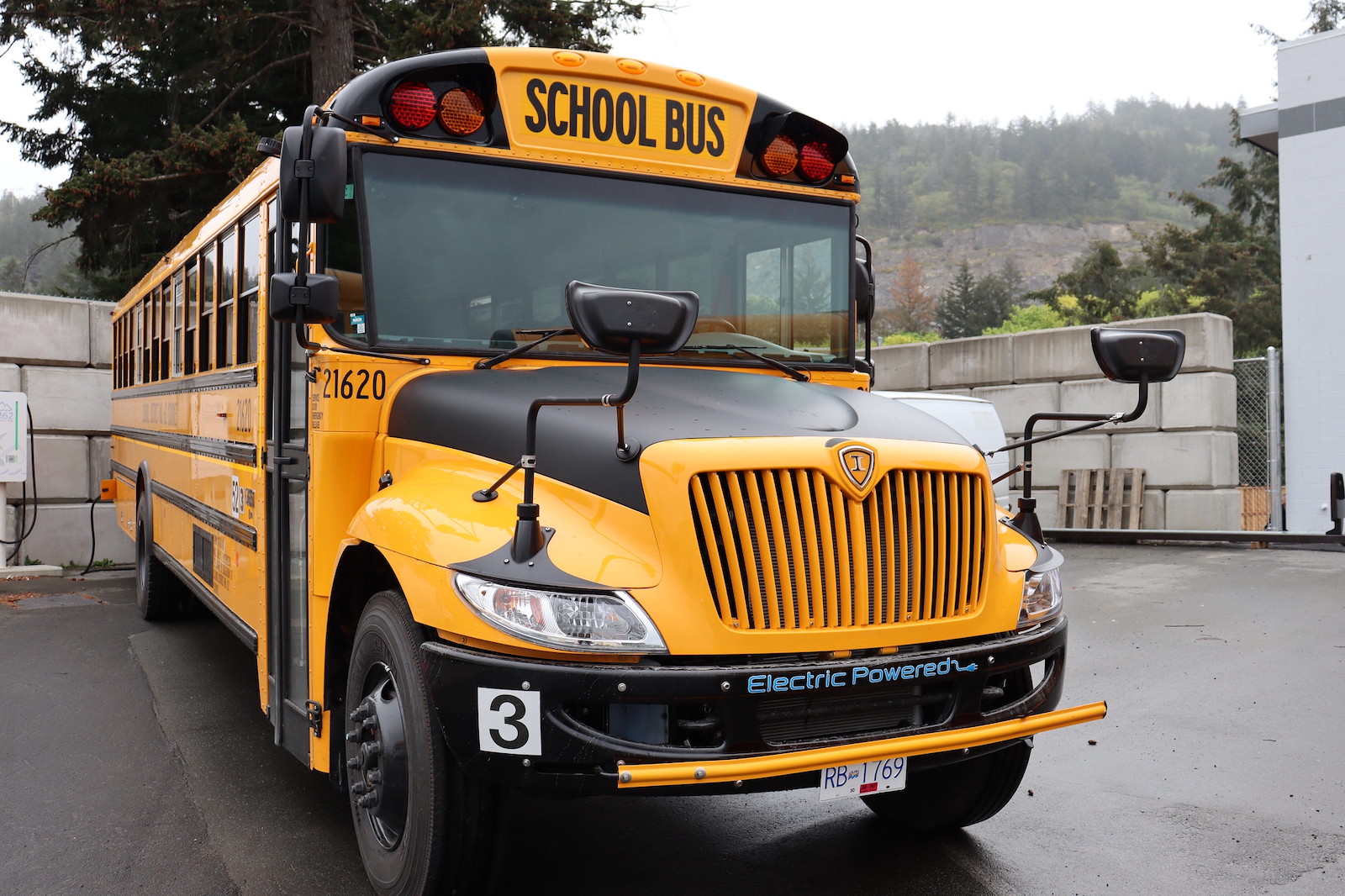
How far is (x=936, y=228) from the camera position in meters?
115

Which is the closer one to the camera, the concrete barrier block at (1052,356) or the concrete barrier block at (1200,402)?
the concrete barrier block at (1200,402)

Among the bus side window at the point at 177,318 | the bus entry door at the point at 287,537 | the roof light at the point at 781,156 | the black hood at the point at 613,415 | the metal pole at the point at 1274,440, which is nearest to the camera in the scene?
the black hood at the point at 613,415

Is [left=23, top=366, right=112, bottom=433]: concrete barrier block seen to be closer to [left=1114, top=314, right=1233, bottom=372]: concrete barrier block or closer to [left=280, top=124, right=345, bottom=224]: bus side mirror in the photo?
[left=280, top=124, right=345, bottom=224]: bus side mirror

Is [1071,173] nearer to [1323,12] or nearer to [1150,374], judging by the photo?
[1323,12]

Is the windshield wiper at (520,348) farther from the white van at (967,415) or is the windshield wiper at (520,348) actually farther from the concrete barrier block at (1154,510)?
the concrete barrier block at (1154,510)

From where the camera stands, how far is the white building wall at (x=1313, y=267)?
583 inches

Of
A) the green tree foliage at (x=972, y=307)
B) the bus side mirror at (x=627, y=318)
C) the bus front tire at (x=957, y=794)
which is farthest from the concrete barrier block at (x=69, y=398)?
the green tree foliage at (x=972, y=307)

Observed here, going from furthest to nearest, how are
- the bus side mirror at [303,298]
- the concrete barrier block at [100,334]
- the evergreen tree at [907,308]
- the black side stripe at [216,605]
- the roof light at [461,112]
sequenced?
1. the evergreen tree at [907,308]
2. the concrete barrier block at [100,334]
3. the black side stripe at [216,605]
4. the roof light at [461,112]
5. the bus side mirror at [303,298]

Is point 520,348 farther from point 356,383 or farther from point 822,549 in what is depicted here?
point 822,549

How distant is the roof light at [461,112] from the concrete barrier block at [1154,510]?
1226 centimetres

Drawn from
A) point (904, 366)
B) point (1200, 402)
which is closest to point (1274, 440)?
point (1200, 402)

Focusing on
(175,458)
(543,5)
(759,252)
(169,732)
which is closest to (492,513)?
(759,252)

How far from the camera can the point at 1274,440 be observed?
13273mm

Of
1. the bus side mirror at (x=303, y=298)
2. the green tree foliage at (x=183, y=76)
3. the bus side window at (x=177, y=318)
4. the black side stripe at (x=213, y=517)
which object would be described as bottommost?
the black side stripe at (x=213, y=517)
